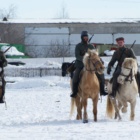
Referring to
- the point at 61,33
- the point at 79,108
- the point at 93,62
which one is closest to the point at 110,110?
the point at 79,108

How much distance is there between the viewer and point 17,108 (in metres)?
20.6

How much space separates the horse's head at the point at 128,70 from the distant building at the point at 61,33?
54.4 metres

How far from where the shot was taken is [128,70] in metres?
14.4

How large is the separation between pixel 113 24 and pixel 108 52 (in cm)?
1313

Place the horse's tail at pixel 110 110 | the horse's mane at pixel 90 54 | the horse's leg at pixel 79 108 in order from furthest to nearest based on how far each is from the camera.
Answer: the horse's tail at pixel 110 110 < the horse's leg at pixel 79 108 < the horse's mane at pixel 90 54

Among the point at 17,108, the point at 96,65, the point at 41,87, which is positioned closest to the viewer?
the point at 96,65

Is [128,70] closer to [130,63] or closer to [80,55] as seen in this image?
[130,63]

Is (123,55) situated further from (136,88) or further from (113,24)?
(113,24)

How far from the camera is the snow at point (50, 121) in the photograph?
10.2 metres

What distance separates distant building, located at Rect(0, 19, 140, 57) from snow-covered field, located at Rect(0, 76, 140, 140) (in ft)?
117

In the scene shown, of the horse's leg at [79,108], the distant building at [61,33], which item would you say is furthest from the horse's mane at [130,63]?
the distant building at [61,33]

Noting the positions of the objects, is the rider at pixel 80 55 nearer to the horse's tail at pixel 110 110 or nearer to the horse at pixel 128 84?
the horse at pixel 128 84

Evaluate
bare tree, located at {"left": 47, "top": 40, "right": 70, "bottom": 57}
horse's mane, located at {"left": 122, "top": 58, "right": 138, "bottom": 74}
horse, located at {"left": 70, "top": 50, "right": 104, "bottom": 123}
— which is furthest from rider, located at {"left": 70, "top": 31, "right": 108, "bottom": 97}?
bare tree, located at {"left": 47, "top": 40, "right": 70, "bottom": 57}

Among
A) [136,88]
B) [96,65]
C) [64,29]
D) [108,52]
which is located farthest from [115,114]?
[64,29]
